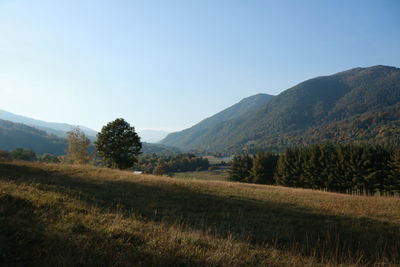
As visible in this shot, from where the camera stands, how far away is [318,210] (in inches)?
458

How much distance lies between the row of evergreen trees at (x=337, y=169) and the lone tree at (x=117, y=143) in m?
43.6

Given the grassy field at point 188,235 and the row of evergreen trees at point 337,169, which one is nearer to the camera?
the grassy field at point 188,235

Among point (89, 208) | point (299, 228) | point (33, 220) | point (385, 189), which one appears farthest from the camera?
point (385, 189)

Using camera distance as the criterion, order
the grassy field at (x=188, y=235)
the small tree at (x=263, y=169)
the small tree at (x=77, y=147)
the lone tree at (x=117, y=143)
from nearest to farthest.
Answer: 1. the grassy field at (x=188, y=235)
2. the lone tree at (x=117, y=143)
3. the small tree at (x=77, y=147)
4. the small tree at (x=263, y=169)

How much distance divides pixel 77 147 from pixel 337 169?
2461 inches

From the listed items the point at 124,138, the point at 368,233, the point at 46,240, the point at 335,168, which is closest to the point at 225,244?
the point at 46,240

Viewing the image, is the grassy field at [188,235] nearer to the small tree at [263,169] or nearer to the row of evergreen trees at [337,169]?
the row of evergreen trees at [337,169]

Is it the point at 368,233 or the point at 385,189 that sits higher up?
the point at 368,233

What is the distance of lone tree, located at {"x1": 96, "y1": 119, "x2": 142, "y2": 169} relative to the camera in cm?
3106

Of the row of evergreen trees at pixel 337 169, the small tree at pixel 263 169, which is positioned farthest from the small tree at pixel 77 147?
the row of evergreen trees at pixel 337 169

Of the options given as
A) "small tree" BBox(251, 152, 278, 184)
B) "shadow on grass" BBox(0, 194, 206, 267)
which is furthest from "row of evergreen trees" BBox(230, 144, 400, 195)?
"shadow on grass" BBox(0, 194, 206, 267)

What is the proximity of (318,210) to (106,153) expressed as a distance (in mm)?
29700

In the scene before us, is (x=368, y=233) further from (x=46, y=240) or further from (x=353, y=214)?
(x=46, y=240)

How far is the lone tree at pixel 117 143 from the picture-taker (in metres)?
31.1
